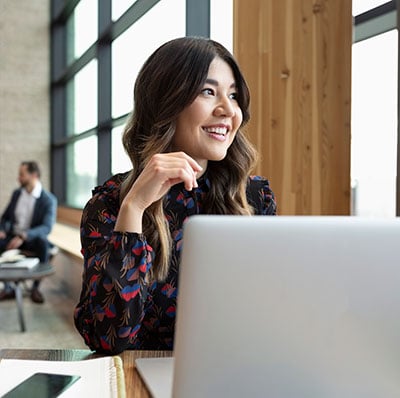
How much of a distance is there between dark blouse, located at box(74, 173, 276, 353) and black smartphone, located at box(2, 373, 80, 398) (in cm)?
26

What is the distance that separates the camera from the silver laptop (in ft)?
2.11

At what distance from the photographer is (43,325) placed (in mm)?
4410

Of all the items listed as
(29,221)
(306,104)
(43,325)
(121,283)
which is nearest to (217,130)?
(121,283)

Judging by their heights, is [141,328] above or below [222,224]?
below

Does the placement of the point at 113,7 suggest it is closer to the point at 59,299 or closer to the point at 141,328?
the point at 59,299

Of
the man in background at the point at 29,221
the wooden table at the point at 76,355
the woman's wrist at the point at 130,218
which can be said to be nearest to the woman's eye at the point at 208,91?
the woman's wrist at the point at 130,218

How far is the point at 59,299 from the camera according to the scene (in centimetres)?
542

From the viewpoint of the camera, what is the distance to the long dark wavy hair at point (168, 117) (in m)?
1.34

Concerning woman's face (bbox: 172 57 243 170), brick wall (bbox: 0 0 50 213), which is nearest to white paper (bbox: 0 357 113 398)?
woman's face (bbox: 172 57 243 170)

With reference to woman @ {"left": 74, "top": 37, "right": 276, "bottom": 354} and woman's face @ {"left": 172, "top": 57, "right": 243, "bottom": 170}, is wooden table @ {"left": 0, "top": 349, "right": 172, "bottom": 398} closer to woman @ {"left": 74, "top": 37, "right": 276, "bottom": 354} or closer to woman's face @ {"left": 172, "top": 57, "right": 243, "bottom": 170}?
woman @ {"left": 74, "top": 37, "right": 276, "bottom": 354}

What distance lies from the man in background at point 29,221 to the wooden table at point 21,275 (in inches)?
31.6

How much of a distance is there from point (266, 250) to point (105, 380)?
1.44ft

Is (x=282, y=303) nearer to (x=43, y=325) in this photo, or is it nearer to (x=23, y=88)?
(x=43, y=325)

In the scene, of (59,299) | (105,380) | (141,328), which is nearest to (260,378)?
(105,380)
